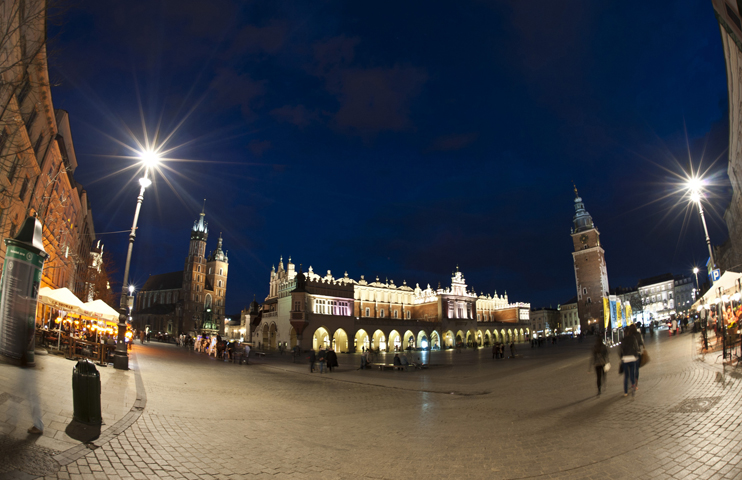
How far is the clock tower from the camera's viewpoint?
7756cm

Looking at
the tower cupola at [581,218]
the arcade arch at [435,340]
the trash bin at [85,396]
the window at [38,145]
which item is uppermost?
the tower cupola at [581,218]

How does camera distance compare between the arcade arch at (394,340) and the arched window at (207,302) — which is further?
the arched window at (207,302)

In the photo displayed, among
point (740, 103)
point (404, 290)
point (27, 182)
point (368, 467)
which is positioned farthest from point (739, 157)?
point (404, 290)

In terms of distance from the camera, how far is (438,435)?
6988 mm

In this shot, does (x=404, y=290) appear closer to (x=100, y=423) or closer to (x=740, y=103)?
(x=740, y=103)

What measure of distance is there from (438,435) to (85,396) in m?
6.05

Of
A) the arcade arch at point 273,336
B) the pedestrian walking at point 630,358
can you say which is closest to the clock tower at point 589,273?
the arcade arch at point 273,336

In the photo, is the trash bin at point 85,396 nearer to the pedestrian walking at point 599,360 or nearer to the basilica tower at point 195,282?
the pedestrian walking at point 599,360

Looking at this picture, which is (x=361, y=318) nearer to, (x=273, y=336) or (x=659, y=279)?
(x=273, y=336)

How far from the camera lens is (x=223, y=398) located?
414 inches

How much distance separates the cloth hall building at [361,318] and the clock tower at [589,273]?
1390 centimetres

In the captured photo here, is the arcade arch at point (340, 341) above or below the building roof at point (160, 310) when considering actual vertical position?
below

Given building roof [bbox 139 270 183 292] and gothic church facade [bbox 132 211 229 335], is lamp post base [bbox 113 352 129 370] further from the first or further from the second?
building roof [bbox 139 270 183 292]

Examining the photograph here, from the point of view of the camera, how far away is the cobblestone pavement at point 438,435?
188 inches
